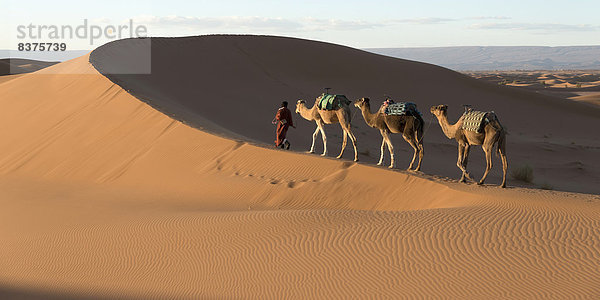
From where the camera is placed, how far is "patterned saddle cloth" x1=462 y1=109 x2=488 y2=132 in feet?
33.5

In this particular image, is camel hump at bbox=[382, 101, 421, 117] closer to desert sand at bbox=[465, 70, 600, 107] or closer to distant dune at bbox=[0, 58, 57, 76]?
desert sand at bbox=[465, 70, 600, 107]

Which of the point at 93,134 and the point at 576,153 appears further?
the point at 576,153

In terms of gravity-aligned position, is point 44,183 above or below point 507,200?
below

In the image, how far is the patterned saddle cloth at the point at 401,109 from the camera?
1192 cm

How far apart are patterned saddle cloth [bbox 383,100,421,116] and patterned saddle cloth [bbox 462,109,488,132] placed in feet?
4.86

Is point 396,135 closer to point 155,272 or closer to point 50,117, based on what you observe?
point 50,117

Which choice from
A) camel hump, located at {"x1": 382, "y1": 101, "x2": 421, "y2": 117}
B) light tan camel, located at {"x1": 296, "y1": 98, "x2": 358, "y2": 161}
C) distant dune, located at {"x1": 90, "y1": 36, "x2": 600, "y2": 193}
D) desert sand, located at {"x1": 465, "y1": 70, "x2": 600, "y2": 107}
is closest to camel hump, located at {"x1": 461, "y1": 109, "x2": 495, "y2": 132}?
camel hump, located at {"x1": 382, "y1": 101, "x2": 421, "y2": 117}

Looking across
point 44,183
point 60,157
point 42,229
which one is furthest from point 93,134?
point 42,229

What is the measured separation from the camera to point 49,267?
754 cm

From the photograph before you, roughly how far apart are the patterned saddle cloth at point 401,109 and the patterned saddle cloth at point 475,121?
1.48 metres

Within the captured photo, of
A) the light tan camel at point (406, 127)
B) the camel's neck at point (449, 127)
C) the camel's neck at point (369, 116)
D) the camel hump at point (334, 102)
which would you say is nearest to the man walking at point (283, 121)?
the camel hump at point (334, 102)

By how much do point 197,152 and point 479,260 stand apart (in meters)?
8.83

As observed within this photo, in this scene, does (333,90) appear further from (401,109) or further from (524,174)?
(401,109)

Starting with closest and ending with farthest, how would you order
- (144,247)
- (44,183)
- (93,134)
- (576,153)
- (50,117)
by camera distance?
(144,247) < (44,183) < (93,134) < (50,117) < (576,153)
